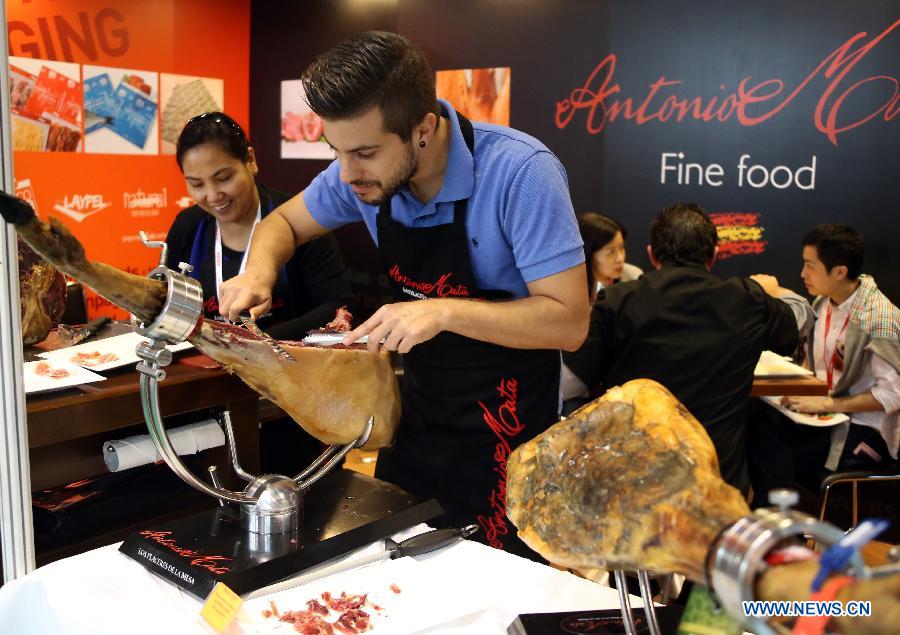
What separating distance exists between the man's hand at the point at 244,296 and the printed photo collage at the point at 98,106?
10.2ft

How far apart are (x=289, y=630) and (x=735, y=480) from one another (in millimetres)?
2257

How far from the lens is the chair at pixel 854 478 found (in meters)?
3.31

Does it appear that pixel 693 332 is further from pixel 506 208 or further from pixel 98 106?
pixel 98 106

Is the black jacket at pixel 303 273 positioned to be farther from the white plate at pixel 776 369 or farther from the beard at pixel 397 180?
the white plate at pixel 776 369

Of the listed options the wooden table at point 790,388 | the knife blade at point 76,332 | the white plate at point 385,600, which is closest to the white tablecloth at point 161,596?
the white plate at point 385,600

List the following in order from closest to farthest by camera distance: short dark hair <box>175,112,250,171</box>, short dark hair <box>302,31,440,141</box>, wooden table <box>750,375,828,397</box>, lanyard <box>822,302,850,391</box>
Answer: short dark hair <box>302,31,440,141</box> → short dark hair <box>175,112,250,171</box> → wooden table <box>750,375,828,397</box> → lanyard <box>822,302,850,391</box>

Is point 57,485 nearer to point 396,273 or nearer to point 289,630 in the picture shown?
point 396,273

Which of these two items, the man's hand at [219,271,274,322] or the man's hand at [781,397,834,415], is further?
the man's hand at [781,397,834,415]

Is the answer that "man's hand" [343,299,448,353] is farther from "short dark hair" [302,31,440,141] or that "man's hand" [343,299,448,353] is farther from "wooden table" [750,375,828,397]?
"wooden table" [750,375,828,397]

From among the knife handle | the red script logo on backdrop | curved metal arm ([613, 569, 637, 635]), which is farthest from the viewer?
the red script logo on backdrop

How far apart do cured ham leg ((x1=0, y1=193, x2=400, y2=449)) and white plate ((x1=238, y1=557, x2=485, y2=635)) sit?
0.30m

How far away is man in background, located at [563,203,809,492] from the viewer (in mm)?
2932

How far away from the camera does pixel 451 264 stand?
194 centimetres

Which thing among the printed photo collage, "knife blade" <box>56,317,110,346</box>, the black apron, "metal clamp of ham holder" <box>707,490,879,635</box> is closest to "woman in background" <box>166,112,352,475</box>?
"knife blade" <box>56,317,110,346</box>
